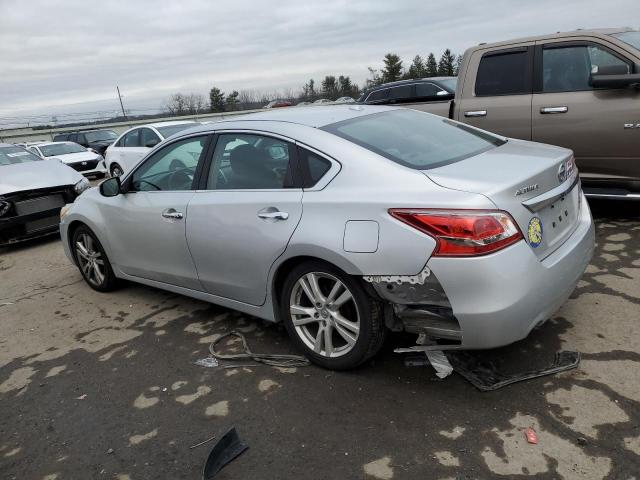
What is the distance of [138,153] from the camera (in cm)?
1251

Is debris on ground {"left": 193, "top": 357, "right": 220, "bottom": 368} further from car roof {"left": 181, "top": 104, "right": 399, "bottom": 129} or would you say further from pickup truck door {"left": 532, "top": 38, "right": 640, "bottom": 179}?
pickup truck door {"left": 532, "top": 38, "right": 640, "bottom": 179}

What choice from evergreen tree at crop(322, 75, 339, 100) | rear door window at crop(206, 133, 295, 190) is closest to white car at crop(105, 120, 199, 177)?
rear door window at crop(206, 133, 295, 190)

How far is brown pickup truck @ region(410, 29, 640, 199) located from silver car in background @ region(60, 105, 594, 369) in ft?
6.80

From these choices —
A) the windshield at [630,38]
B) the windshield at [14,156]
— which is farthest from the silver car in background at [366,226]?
the windshield at [14,156]

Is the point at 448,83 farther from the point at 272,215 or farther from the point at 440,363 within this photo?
the point at 440,363

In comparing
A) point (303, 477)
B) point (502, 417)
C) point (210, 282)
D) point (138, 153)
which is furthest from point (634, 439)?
point (138, 153)

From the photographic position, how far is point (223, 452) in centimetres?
266

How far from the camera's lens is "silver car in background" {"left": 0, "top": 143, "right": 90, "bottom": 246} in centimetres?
730

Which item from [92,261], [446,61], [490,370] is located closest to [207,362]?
[490,370]

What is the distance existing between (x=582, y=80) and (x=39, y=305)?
5894 millimetres

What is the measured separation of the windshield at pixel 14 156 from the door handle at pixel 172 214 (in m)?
5.87

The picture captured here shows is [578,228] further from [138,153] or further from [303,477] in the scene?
[138,153]

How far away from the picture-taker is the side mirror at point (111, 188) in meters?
4.60

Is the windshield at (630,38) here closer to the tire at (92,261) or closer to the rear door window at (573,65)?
the rear door window at (573,65)
